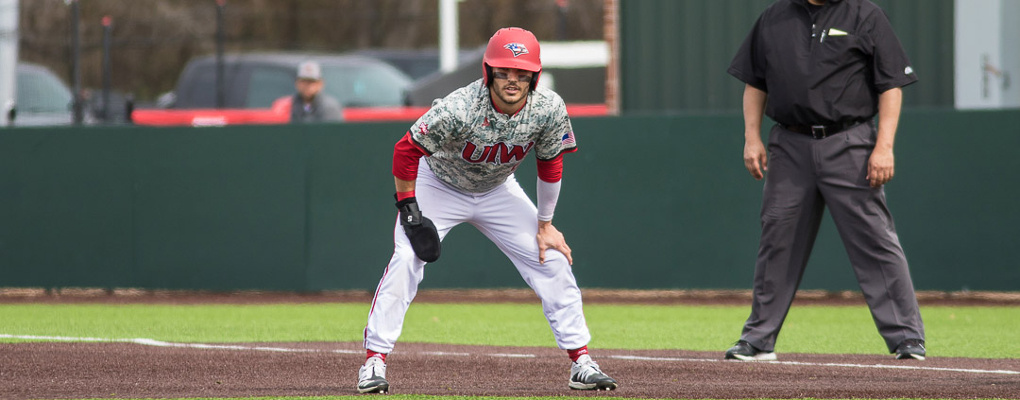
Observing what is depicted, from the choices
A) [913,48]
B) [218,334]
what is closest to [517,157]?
[218,334]

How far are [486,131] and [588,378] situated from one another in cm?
117

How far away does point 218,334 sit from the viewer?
903cm

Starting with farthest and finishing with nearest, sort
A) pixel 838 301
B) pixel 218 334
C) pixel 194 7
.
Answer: pixel 194 7 < pixel 838 301 < pixel 218 334

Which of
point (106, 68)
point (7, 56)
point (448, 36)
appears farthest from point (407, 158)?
point (448, 36)

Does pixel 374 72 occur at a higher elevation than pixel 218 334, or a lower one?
higher

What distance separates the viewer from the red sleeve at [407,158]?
5.79 metres

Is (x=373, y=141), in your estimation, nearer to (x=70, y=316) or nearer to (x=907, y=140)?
(x=70, y=316)

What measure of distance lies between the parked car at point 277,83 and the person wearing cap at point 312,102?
14.9 ft

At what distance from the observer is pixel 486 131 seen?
5.73 m

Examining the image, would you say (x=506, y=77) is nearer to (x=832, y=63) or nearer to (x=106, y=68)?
(x=832, y=63)

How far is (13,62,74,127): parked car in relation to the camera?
18312 millimetres

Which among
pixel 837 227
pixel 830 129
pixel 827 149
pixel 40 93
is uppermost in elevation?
pixel 40 93

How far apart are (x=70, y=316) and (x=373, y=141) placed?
9.38 feet

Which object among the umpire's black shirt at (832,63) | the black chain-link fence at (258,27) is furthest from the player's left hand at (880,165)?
the black chain-link fence at (258,27)
